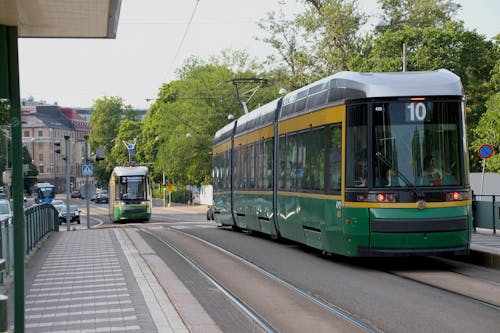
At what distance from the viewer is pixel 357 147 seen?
13.9 m

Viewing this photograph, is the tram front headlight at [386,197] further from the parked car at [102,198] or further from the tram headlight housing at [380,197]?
the parked car at [102,198]

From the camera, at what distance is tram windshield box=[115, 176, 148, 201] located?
156 feet

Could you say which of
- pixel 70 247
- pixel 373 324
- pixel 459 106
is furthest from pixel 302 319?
pixel 70 247

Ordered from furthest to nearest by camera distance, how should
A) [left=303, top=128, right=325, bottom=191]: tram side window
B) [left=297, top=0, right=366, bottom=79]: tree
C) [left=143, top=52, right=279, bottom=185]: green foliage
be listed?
[left=143, top=52, right=279, bottom=185]: green foliage < [left=297, top=0, right=366, bottom=79]: tree < [left=303, top=128, right=325, bottom=191]: tram side window

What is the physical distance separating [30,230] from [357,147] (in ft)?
31.1

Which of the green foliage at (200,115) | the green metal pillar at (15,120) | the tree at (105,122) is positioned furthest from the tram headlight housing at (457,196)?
the tree at (105,122)

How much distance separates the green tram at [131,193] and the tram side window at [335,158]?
33543 mm

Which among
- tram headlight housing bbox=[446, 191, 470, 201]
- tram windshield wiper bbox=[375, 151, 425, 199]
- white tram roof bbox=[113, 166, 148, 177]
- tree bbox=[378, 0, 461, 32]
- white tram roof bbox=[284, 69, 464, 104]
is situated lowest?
tram headlight housing bbox=[446, 191, 470, 201]

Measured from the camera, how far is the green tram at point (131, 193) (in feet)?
156

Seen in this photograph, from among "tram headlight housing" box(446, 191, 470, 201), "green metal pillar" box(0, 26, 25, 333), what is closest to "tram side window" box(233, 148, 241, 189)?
"tram headlight housing" box(446, 191, 470, 201)

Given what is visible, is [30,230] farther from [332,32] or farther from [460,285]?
[332,32]

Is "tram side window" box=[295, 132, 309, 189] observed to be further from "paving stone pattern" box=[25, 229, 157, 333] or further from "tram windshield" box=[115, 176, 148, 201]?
"tram windshield" box=[115, 176, 148, 201]

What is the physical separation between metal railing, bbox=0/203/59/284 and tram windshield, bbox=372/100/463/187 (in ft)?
18.8

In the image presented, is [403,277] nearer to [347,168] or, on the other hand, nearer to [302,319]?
[347,168]
